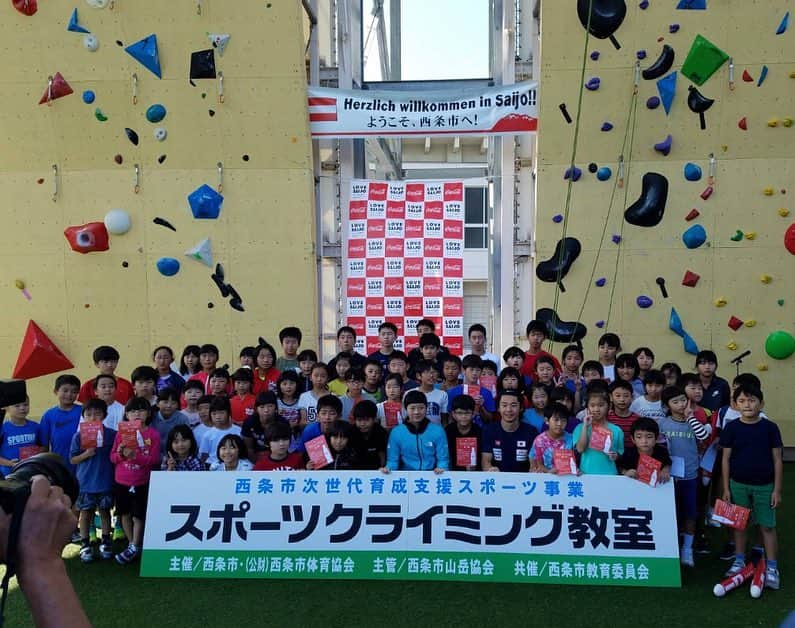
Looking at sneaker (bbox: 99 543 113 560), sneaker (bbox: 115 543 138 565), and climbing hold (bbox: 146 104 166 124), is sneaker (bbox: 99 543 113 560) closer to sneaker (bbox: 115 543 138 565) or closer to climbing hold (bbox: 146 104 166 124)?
sneaker (bbox: 115 543 138 565)

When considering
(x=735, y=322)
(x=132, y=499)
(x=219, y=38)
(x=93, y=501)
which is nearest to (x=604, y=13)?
(x=735, y=322)

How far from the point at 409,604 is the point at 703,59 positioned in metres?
5.36

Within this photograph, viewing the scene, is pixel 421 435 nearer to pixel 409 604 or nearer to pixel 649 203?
pixel 409 604

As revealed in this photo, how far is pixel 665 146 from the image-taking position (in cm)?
610

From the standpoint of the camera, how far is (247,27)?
623cm

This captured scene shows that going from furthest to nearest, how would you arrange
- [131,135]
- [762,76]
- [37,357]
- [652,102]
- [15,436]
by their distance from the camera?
1. [37,357]
2. [131,135]
3. [652,102]
4. [762,76]
5. [15,436]

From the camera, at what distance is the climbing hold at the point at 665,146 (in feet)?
20.0

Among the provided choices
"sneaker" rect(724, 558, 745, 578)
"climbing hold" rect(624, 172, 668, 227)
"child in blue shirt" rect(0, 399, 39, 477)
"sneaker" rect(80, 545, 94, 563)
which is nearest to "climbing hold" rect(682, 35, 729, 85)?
"climbing hold" rect(624, 172, 668, 227)

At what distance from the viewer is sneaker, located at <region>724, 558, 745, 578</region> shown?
3566 millimetres

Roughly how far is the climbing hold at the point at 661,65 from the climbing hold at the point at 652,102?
0.17m

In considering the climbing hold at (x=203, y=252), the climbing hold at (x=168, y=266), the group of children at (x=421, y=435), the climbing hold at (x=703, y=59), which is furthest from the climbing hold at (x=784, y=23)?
the climbing hold at (x=168, y=266)

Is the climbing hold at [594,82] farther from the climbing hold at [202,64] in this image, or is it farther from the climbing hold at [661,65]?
the climbing hold at [202,64]

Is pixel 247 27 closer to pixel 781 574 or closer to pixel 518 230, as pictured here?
pixel 518 230

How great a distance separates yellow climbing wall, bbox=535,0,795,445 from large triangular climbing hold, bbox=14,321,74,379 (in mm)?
4909
